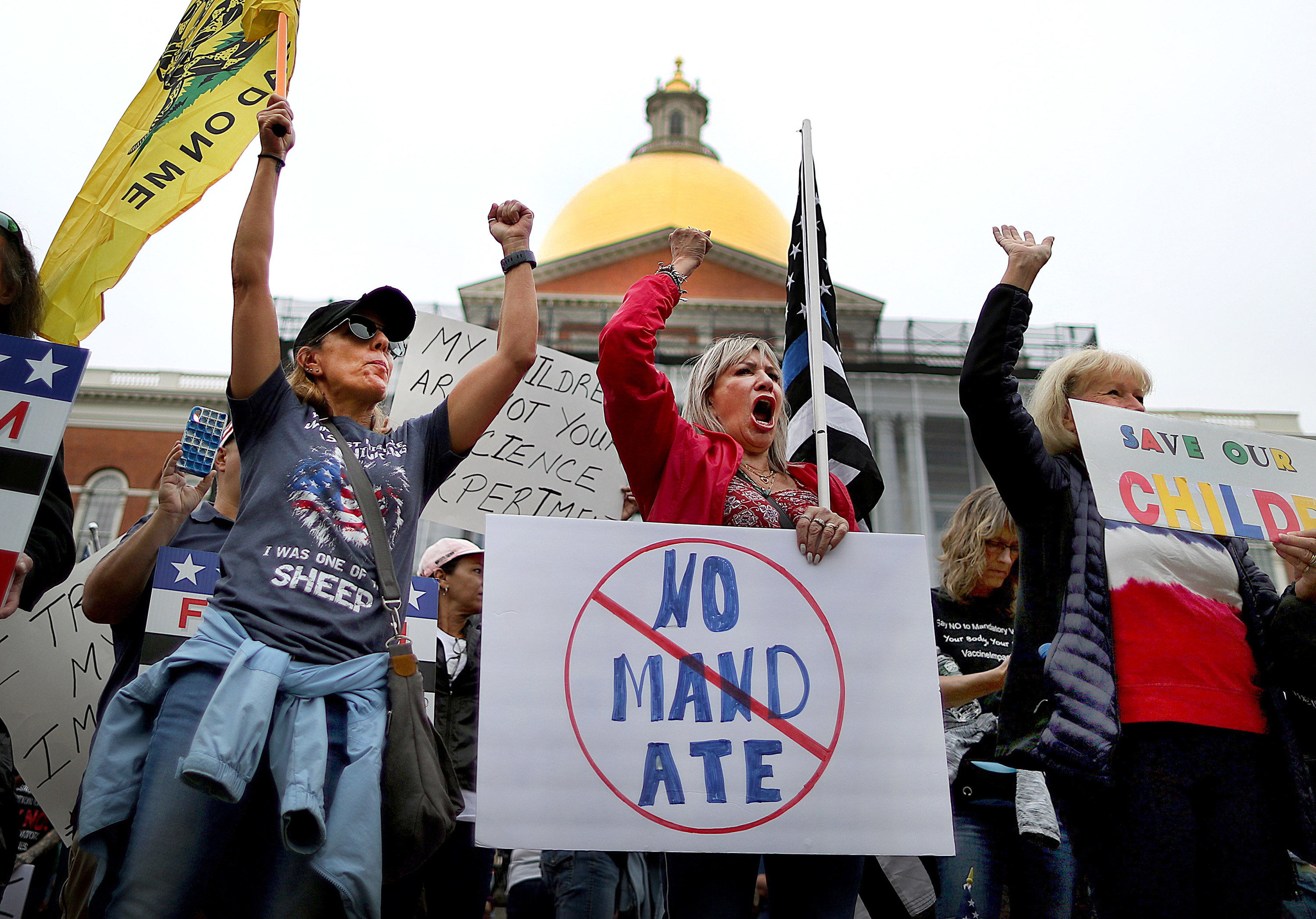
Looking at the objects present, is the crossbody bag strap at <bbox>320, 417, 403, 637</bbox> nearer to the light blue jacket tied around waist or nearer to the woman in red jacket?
the light blue jacket tied around waist

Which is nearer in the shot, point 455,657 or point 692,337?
point 455,657

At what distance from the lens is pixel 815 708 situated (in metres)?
2.40

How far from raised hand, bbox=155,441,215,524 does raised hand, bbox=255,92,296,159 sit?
1.32m

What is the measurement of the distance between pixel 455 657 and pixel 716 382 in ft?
6.50

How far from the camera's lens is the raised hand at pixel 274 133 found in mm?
2324

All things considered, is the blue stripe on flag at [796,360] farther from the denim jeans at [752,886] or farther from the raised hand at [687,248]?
the denim jeans at [752,886]

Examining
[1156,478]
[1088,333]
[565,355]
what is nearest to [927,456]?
[1088,333]

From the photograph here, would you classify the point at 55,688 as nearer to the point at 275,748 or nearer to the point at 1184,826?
the point at 275,748

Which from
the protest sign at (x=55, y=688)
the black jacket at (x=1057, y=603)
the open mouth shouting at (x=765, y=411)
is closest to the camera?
the black jacket at (x=1057, y=603)

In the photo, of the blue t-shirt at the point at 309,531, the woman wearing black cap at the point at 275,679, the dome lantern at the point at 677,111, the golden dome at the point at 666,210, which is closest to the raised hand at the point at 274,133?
the woman wearing black cap at the point at 275,679

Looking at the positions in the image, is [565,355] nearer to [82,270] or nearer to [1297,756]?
[82,270]

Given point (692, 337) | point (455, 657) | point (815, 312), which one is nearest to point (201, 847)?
point (815, 312)

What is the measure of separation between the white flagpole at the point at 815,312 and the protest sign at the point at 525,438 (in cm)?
172

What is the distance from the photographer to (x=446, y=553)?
15.4 feet
